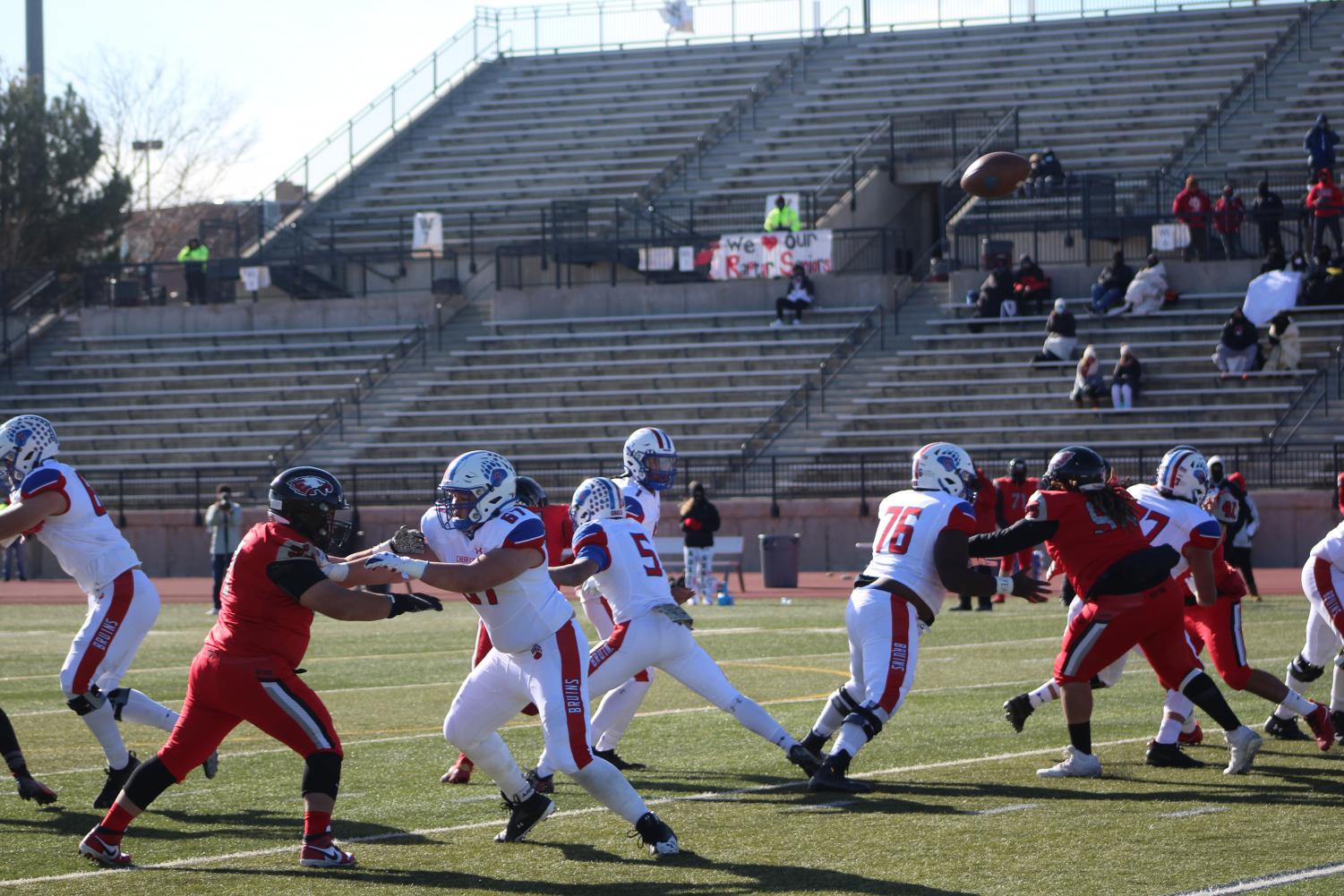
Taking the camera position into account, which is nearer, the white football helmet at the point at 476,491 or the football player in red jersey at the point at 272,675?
the football player in red jersey at the point at 272,675

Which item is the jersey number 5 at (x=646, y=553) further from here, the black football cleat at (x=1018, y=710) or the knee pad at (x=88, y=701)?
the knee pad at (x=88, y=701)

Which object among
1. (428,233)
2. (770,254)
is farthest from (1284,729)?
(428,233)

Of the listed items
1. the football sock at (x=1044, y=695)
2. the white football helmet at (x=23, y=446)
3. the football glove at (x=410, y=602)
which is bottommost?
the football sock at (x=1044, y=695)

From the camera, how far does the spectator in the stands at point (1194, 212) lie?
30953mm

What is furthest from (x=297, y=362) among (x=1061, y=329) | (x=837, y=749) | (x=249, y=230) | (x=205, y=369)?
(x=837, y=749)

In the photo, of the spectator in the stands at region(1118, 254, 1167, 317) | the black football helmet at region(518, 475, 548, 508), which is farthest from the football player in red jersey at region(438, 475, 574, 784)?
the spectator in the stands at region(1118, 254, 1167, 317)

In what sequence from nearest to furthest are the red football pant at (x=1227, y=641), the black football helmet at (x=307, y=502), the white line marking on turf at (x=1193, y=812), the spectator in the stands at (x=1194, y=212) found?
the black football helmet at (x=307, y=502), the white line marking on turf at (x=1193, y=812), the red football pant at (x=1227, y=641), the spectator in the stands at (x=1194, y=212)

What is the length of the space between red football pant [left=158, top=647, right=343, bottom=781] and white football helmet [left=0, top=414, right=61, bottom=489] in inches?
92.3

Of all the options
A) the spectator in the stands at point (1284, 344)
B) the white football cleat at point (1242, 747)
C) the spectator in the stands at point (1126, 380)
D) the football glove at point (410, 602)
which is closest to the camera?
the football glove at point (410, 602)

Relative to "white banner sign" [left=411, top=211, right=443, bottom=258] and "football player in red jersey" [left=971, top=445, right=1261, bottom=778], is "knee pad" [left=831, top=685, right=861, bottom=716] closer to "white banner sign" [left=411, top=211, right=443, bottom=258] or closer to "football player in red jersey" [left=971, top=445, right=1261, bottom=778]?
"football player in red jersey" [left=971, top=445, right=1261, bottom=778]

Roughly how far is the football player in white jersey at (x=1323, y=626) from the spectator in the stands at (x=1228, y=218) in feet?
68.6

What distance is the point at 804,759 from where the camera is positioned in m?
9.56

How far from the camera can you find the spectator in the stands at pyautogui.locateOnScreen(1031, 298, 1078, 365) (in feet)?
96.9

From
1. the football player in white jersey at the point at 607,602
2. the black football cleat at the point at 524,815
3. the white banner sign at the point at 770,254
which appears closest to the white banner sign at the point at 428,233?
the white banner sign at the point at 770,254
